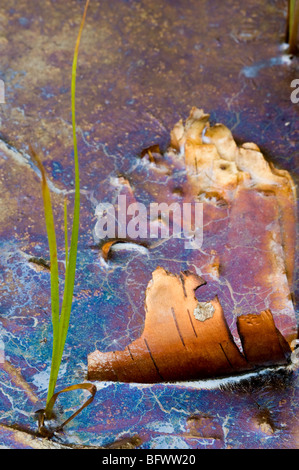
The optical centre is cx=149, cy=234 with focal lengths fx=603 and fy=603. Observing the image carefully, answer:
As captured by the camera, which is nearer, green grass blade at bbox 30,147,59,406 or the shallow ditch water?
green grass blade at bbox 30,147,59,406

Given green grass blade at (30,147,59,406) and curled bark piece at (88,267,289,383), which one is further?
curled bark piece at (88,267,289,383)

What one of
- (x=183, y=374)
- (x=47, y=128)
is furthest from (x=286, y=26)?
(x=183, y=374)

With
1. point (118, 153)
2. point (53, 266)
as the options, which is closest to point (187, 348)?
point (53, 266)

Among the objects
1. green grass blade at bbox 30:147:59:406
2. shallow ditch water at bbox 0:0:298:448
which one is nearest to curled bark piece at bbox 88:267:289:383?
shallow ditch water at bbox 0:0:298:448

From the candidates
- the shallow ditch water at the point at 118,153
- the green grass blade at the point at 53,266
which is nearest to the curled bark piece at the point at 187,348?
the shallow ditch water at the point at 118,153

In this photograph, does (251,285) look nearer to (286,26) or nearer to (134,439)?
A: (134,439)

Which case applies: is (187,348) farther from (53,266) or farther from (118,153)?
(118,153)

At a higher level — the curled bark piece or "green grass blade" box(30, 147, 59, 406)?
"green grass blade" box(30, 147, 59, 406)

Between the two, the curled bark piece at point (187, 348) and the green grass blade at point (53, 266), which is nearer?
the green grass blade at point (53, 266)

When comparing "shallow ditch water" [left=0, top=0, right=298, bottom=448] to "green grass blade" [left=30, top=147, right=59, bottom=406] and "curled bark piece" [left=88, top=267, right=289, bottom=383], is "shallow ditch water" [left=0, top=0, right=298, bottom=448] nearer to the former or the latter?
"curled bark piece" [left=88, top=267, right=289, bottom=383]

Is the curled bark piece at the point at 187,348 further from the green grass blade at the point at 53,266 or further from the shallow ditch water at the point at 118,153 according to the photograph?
the green grass blade at the point at 53,266

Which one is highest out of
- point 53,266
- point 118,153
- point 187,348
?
point 118,153

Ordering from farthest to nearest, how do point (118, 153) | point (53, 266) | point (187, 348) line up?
point (118, 153), point (187, 348), point (53, 266)
